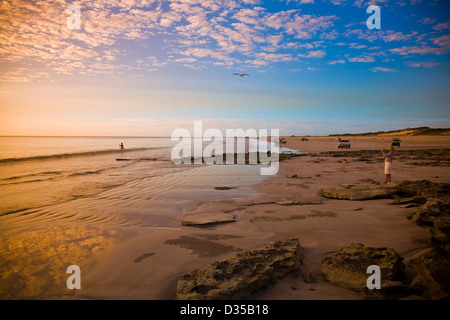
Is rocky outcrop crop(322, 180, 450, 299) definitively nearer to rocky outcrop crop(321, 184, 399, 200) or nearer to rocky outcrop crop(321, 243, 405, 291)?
rocky outcrop crop(321, 243, 405, 291)

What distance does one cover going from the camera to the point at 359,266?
10.3ft

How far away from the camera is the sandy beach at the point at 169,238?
3.24 meters

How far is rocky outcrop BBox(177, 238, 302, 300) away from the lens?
9.29 feet

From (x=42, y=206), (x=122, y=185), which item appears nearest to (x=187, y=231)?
(x=42, y=206)

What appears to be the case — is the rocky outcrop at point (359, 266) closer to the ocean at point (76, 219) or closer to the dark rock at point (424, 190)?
the ocean at point (76, 219)

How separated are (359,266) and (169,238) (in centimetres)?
353

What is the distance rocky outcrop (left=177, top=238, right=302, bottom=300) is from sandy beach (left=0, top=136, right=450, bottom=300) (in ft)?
0.52

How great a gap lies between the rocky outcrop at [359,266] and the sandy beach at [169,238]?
14 centimetres

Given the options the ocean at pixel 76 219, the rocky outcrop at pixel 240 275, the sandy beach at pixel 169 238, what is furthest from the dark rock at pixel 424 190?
the rocky outcrop at pixel 240 275

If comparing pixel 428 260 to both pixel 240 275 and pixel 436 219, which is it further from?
pixel 240 275

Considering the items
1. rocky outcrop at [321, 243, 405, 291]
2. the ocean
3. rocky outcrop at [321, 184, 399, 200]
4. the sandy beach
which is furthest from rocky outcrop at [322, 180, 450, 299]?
the ocean

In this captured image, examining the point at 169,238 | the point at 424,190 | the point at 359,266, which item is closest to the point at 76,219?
the point at 169,238
